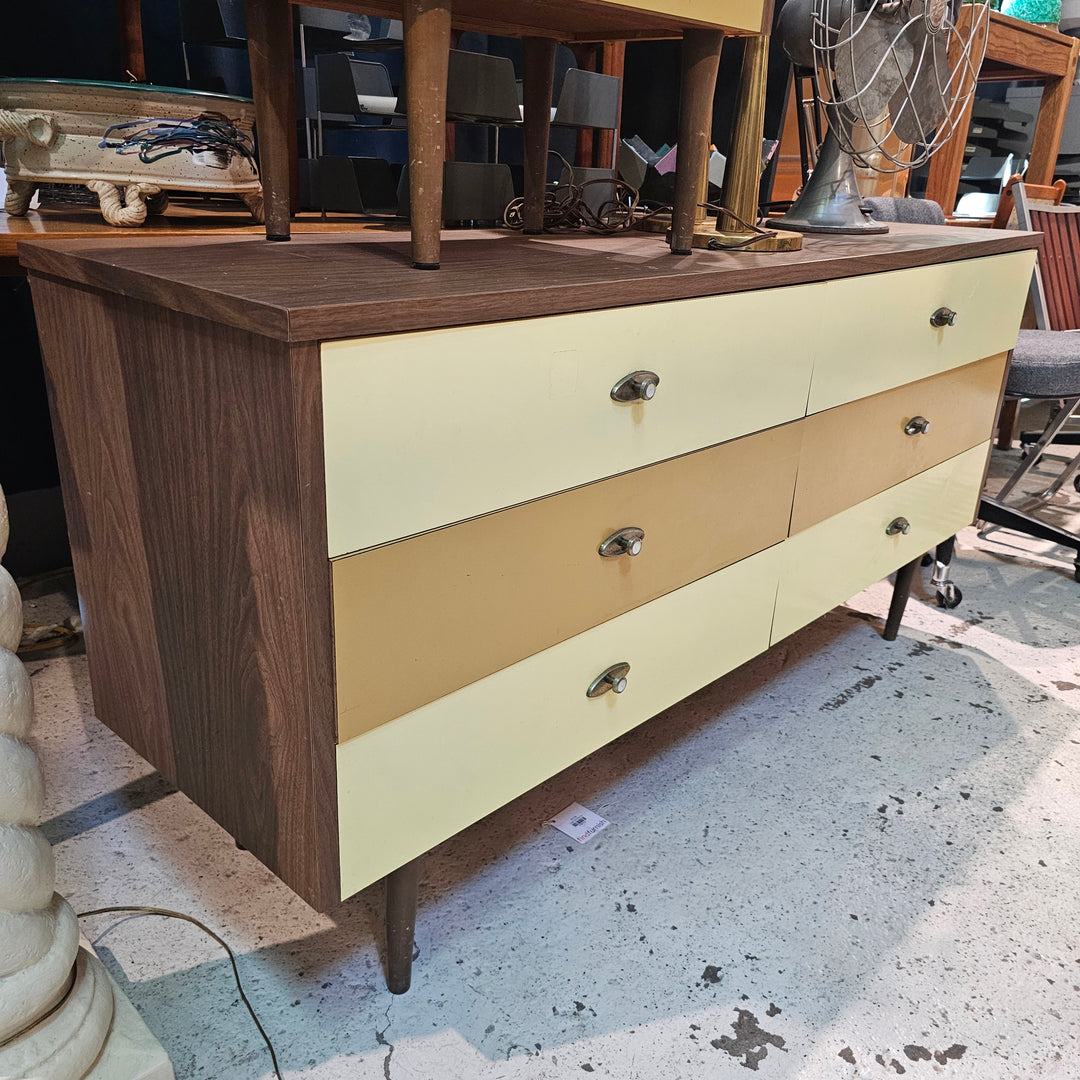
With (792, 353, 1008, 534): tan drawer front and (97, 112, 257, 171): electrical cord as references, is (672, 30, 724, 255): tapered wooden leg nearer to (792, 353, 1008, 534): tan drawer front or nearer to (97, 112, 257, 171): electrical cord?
(792, 353, 1008, 534): tan drawer front

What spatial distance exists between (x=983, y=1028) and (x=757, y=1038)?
0.26 metres

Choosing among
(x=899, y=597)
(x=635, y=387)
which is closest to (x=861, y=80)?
(x=635, y=387)

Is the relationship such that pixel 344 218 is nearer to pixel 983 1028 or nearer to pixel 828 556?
pixel 828 556

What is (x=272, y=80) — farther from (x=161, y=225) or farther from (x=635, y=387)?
(x=635, y=387)

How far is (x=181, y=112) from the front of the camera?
1218mm

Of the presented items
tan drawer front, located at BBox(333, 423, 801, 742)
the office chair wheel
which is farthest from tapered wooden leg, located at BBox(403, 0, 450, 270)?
the office chair wheel

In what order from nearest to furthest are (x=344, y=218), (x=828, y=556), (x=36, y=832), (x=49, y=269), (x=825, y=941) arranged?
(x=36, y=832) < (x=49, y=269) < (x=825, y=941) < (x=828, y=556) < (x=344, y=218)

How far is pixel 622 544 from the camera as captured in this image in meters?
1.02

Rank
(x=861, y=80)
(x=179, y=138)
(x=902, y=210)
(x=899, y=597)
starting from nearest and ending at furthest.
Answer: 1. (x=179, y=138)
2. (x=861, y=80)
3. (x=899, y=597)
4. (x=902, y=210)

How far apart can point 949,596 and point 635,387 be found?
1.37 metres

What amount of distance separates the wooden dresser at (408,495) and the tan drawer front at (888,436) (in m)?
0.04

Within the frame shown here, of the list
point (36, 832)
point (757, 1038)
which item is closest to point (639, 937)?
point (757, 1038)

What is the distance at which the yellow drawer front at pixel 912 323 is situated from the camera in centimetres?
126

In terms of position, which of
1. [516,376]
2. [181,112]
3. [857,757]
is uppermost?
[181,112]
